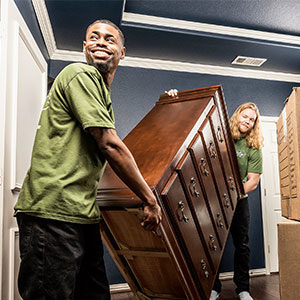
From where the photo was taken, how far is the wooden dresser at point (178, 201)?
195 centimetres

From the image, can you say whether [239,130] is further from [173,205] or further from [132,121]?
[173,205]

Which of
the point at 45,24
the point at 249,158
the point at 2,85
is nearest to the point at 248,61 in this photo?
the point at 249,158

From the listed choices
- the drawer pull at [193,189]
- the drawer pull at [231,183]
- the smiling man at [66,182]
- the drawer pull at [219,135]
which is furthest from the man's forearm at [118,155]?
the drawer pull at [231,183]

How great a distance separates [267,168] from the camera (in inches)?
197

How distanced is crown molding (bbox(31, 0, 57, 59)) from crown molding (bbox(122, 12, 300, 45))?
2.62 ft

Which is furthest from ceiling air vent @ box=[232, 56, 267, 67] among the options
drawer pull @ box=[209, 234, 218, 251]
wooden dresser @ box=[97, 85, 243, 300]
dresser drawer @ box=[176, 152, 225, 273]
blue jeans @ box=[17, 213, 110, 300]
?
blue jeans @ box=[17, 213, 110, 300]

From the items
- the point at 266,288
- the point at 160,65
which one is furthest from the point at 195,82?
the point at 266,288

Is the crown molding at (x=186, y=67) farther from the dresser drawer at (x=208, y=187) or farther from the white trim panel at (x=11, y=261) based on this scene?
the white trim panel at (x=11, y=261)

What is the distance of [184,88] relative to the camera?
4.81 metres

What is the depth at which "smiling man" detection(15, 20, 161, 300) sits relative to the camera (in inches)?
52.6

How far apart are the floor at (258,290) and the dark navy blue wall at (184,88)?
0.83ft

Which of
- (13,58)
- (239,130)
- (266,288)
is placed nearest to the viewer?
(13,58)

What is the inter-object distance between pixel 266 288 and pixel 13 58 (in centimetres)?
359

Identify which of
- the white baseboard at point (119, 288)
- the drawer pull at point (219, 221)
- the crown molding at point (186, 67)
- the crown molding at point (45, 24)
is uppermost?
the crown molding at point (45, 24)
